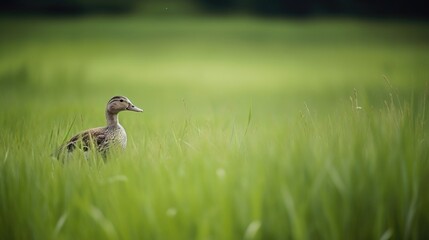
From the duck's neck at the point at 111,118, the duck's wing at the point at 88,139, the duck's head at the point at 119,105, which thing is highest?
the duck's head at the point at 119,105

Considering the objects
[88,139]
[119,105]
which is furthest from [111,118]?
[88,139]

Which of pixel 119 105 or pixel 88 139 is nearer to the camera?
pixel 88 139

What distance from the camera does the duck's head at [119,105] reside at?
4.03 m

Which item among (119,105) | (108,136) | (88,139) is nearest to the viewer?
(88,139)

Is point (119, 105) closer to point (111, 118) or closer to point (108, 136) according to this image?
point (111, 118)

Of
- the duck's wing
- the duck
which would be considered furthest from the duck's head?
the duck's wing

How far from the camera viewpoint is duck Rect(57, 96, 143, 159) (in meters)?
3.53

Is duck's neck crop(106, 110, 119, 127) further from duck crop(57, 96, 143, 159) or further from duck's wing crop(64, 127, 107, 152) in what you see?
duck's wing crop(64, 127, 107, 152)

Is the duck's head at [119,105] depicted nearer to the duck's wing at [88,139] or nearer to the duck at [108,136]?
the duck at [108,136]

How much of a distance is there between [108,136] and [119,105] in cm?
28

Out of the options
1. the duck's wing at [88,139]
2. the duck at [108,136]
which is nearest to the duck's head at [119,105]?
the duck at [108,136]

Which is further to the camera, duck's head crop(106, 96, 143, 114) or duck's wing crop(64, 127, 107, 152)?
duck's head crop(106, 96, 143, 114)

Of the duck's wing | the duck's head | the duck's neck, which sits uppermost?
the duck's head

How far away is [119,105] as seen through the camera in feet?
13.2
